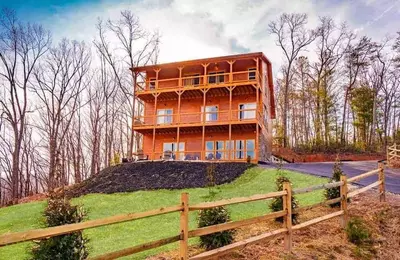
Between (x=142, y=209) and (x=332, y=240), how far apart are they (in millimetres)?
8487

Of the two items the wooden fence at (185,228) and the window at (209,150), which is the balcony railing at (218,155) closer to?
the window at (209,150)

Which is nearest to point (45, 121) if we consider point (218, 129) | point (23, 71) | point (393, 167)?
point (23, 71)

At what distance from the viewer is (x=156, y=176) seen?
21109 millimetres

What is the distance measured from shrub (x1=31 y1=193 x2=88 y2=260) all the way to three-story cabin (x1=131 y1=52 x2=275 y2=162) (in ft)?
64.1

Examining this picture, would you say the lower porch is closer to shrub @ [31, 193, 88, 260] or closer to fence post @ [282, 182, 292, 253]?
fence post @ [282, 182, 292, 253]

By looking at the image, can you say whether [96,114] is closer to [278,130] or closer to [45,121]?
[45,121]

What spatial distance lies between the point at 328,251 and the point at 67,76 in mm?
31774

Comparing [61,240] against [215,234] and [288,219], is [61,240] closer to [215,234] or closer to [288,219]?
[215,234]

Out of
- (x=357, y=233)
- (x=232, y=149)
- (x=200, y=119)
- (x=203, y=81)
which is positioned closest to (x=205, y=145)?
(x=200, y=119)

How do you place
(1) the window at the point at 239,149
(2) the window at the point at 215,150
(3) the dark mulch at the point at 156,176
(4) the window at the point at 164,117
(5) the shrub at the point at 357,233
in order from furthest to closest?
(4) the window at the point at 164,117, (1) the window at the point at 239,149, (2) the window at the point at 215,150, (3) the dark mulch at the point at 156,176, (5) the shrub at the point at 357,233

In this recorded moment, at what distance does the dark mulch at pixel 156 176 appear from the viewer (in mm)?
19453

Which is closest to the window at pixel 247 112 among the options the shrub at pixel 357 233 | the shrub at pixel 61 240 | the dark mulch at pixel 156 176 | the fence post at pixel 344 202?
the dark mulch at pixel 156 176

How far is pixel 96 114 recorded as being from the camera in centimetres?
3872

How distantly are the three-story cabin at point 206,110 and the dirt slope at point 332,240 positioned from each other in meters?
15.1
